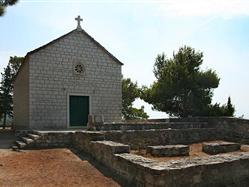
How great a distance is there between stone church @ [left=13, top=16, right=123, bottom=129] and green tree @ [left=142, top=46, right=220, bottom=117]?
25.0ft

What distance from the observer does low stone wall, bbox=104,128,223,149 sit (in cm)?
1358

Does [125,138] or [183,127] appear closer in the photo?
[125,138]

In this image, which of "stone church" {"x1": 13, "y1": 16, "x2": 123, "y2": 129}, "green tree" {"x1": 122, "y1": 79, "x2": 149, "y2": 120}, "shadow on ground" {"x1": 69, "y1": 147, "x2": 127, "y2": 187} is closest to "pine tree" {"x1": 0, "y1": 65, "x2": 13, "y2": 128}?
"stone church" {"x1": 13, "y1": 16, "x2": 123, "y2": 129}

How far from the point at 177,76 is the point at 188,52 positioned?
8.85ft

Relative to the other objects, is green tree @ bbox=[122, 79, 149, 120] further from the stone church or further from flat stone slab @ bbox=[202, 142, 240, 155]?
flat stone slab @ bbox=[202, 142, 240, 155]

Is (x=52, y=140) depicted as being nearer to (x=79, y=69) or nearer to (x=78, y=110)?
(x=78, y=110)

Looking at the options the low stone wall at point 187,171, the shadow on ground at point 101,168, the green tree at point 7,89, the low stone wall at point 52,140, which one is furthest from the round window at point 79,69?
the green tree at point 7,89

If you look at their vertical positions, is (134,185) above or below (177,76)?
below

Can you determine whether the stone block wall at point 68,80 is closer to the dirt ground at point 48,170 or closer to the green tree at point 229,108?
the dirt ground at point 48,170

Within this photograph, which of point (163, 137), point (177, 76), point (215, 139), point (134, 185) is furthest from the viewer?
point (177, 76)

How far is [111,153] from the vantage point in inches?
393

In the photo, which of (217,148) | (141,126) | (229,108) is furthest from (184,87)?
(217,148)

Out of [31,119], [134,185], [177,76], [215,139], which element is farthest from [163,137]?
[177,76]

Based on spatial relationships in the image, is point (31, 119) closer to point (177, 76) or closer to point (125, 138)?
point (125, 138)
